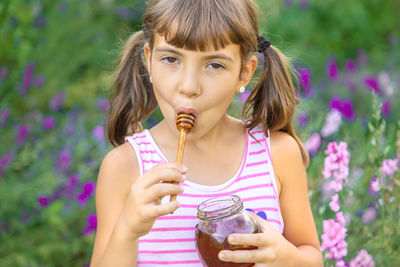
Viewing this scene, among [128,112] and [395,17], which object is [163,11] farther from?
[395,17]

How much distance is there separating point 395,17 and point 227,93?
390 centimetres

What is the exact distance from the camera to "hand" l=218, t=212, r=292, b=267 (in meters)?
1.52

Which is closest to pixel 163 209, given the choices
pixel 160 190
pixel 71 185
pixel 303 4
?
pixel 160 190

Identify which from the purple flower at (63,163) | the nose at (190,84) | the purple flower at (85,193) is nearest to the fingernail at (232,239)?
the nose at (190,84)

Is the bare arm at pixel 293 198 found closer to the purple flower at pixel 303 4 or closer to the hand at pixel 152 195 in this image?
the hand at pixel 152 195

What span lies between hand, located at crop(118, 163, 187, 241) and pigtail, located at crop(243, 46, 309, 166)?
656 mm

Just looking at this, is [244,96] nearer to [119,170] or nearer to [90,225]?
[90,225]

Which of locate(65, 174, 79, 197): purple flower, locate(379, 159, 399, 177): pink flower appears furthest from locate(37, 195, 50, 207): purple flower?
locate(379, 159, 399, 177): pink flower

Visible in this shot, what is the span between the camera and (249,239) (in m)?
1.54

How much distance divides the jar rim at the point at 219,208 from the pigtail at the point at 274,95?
50 cm

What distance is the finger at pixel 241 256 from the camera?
4.96 ft

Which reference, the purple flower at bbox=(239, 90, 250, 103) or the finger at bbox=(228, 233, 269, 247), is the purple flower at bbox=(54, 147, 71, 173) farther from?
the finger at bbox=(228, 233, 269, 247)

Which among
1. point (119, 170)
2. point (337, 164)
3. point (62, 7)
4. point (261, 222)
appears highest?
point (62, 7)

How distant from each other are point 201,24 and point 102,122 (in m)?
1.78
